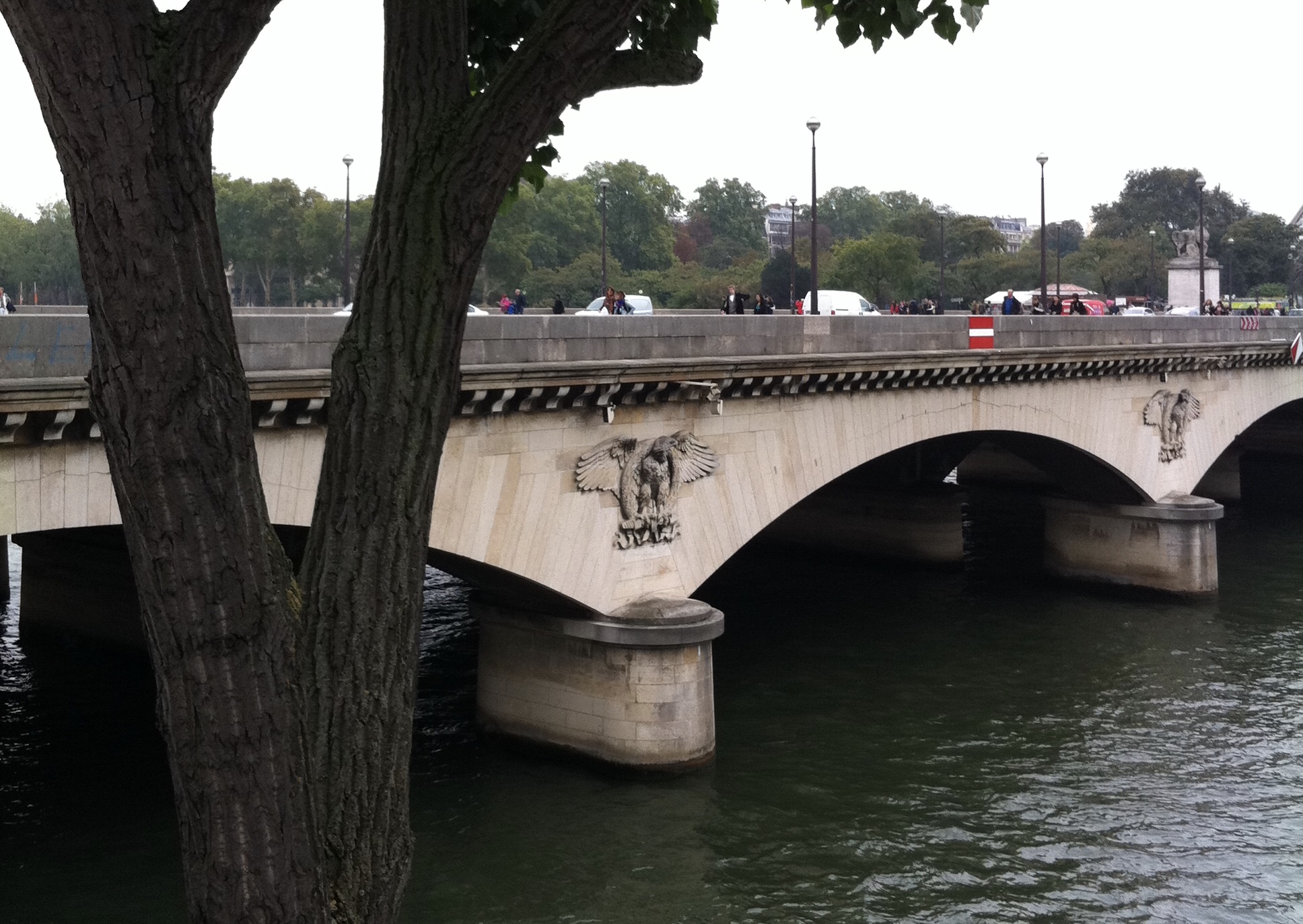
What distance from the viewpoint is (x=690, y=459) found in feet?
58.3

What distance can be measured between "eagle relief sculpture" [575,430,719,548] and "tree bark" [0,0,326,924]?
40.4 feet

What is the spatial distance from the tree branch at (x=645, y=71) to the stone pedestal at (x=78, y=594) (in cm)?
1736

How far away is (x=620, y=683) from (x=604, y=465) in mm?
2540

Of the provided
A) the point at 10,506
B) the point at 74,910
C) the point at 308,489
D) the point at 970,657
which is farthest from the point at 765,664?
the point at 10,506

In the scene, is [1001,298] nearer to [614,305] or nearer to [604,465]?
[614,305]

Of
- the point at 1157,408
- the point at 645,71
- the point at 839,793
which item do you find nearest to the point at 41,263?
the point at 1157,408

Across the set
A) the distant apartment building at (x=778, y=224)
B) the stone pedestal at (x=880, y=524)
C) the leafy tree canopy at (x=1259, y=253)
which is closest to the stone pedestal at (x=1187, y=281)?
the stone pedestal at (x=880, y=524)

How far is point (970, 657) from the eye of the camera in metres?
22.8

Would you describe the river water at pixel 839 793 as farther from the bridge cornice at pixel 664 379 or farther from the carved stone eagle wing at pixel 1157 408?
the carved stone eagle wing at pixel 1157 408

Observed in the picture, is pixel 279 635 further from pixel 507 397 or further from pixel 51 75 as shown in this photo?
pixel 507 397

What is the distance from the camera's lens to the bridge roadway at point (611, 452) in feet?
41.4

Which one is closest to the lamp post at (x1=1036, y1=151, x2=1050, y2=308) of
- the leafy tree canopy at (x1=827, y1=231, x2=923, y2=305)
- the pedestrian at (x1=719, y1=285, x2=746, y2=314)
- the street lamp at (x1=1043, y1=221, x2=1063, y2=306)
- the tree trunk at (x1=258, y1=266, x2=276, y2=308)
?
the street lamp at (x1=1043, y1=221, x2=1063, y2=306)

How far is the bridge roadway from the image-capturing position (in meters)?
12.6

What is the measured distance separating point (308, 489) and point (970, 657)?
12.8 meters
